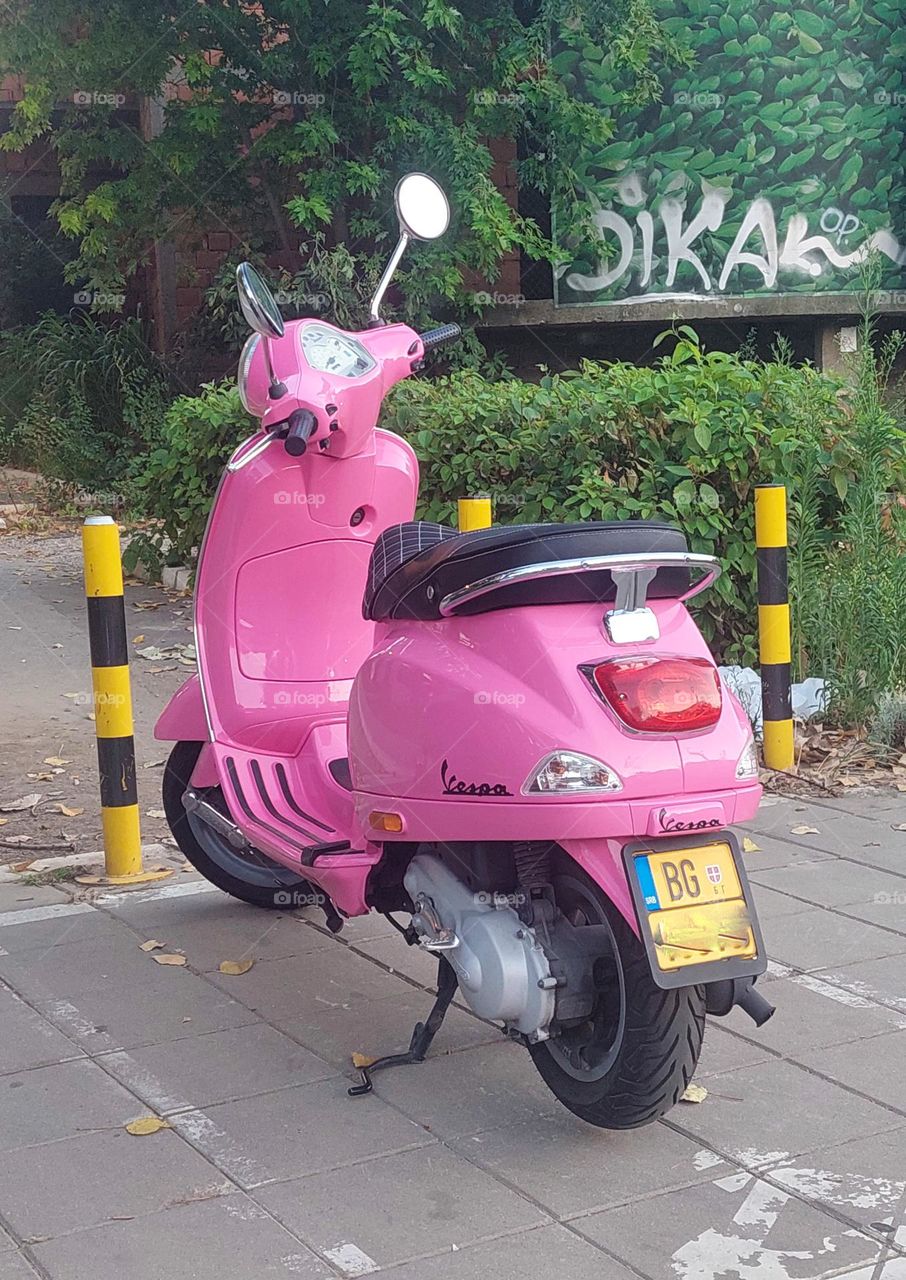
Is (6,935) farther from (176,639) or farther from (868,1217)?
(176,639)

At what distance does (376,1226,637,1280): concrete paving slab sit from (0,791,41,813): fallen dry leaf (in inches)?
132

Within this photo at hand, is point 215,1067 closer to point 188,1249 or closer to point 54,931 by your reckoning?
point 188,1249

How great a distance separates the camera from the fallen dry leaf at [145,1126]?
299cm

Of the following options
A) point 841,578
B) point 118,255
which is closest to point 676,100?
point 118,255

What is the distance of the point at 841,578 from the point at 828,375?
3.87 ft

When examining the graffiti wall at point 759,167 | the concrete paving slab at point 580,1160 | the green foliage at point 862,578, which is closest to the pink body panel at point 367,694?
the concrete paving slab at point 580,1160

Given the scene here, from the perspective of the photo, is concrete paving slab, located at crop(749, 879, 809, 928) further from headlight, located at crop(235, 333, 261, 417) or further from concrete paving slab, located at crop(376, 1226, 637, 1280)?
headlight, located at crop(235, 333, 261, 417)

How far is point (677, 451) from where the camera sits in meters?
6.41

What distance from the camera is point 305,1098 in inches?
124

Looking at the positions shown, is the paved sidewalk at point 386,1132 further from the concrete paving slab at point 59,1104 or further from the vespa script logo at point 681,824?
the vespa script logo at point 681,824

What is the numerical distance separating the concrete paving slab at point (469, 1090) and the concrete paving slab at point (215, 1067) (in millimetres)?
201

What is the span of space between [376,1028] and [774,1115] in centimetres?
96

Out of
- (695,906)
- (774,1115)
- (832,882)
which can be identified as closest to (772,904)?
(832,882)

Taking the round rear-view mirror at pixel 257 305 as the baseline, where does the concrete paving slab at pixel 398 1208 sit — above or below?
below
